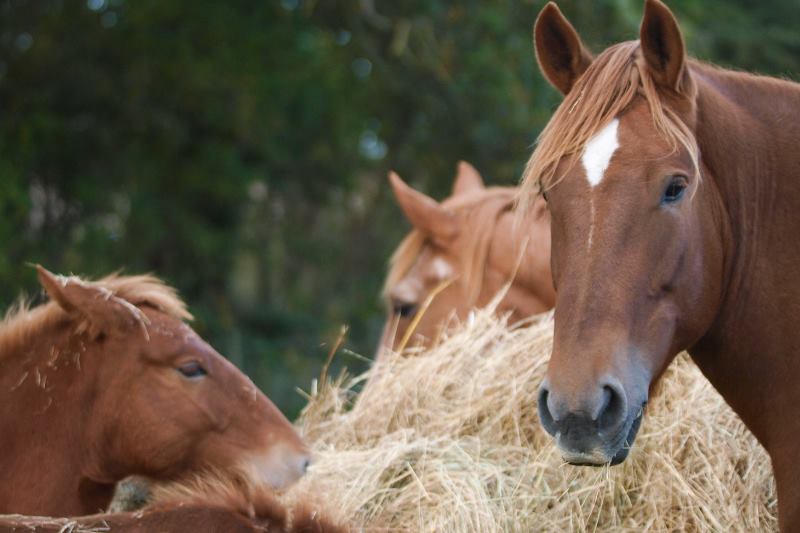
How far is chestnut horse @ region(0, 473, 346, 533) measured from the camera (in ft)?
9.39

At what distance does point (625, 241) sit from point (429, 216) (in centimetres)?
290

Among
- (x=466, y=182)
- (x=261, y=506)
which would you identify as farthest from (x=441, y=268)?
(x=261, y=506)

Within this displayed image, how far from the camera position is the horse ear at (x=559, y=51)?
2.85 meters

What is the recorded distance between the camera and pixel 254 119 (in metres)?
10.6

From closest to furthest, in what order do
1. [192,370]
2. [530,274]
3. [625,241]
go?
[625,241]
[192,370]
[530,274]

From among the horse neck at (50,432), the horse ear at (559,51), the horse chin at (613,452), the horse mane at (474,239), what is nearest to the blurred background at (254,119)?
the horse mane at (474,239)

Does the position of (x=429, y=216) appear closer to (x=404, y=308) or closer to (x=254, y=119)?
(x=404, y=308)

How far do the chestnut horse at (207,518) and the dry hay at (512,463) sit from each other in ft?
0.66

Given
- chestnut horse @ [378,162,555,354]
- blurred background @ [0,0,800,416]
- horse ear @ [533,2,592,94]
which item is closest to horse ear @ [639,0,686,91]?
horse ear @ [533,2,592,94]

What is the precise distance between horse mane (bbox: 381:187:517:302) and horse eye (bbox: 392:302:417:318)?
0.09 metres

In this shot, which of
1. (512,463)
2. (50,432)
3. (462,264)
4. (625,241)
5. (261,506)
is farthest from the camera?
(462,264)

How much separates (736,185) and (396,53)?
6.82 metres

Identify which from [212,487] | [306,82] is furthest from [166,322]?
[306,82]

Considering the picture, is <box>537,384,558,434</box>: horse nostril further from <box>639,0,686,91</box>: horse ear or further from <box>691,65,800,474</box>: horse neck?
<box>639,0,686,91</box>: horse ear
